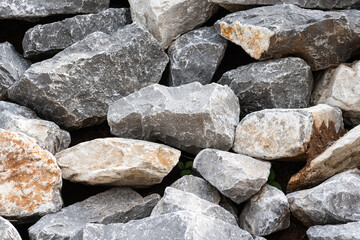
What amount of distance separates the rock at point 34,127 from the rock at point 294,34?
1.33m

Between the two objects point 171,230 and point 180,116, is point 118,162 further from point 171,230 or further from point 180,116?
point 171,230

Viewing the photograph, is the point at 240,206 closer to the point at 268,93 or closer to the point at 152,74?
the point at 268,93

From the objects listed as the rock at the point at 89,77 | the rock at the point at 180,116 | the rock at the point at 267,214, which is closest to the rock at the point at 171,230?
the rock at the point at 267,214

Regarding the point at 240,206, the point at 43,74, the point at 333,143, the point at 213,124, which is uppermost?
the point at 43,74

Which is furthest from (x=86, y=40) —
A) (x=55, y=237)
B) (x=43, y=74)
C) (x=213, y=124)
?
(x=55, y=237)

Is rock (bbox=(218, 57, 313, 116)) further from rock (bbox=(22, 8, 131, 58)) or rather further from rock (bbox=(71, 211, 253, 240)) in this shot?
rock (bbox=(71, 211, 253, 240))

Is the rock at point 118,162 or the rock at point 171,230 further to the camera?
the rock at point 118,162

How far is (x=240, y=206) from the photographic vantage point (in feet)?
11.5

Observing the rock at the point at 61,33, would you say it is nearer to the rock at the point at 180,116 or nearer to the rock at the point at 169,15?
the rock at the point at 169,15

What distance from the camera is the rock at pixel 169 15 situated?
403 centimetres

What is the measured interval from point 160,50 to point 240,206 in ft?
4.11

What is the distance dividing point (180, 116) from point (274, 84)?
0.73 m

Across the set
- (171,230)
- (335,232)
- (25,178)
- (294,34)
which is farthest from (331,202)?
(25,178)

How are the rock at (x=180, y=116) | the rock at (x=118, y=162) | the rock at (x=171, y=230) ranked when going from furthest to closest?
the rock at (x=180, y=116), the rock at (x=118, y=162), the rock at (x=171, y=230)
